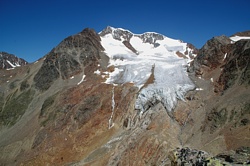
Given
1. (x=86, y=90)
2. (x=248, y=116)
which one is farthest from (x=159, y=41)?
(x=248, y=116)

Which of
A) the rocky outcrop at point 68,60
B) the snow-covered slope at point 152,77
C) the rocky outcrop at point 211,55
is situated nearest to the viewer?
the snow-covered slope at point 152,77

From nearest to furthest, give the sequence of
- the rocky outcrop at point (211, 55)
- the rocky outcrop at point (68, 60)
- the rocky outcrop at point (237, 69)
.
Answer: the rocky outcrop at point (237, 69) → the rocky outcrop at point (211, 55) → the rocky outcrop at point (68, 60)

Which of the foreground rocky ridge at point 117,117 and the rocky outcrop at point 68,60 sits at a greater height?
the rocky outcrop at point 68,60

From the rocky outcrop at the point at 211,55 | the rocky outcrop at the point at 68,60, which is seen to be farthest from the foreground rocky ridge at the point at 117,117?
the rocky outcrop at the point at 68,60

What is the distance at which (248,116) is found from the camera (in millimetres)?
38969

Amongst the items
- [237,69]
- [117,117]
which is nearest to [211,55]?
[237,69]

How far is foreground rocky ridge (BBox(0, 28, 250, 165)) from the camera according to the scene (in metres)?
40.2

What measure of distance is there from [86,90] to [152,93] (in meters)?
21.3

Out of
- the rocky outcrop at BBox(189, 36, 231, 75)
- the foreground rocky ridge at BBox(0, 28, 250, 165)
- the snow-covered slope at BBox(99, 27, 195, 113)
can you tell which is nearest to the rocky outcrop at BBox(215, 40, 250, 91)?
the foreground rocky ridge at BBox(0, 28, 250, 165)

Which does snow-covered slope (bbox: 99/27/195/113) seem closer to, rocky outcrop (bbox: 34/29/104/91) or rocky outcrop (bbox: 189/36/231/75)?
rocky outcrop (bbox: 189/36/231/75)

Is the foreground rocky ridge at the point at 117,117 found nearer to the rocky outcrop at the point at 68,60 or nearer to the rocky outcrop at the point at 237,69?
the rocky outcrop at the point at 237,69

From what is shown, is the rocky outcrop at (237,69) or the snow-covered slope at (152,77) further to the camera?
the snow-covered slope at (152,77)

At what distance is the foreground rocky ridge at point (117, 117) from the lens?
4022cm

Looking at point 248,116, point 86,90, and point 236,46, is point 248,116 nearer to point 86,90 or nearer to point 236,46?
point 236,46
